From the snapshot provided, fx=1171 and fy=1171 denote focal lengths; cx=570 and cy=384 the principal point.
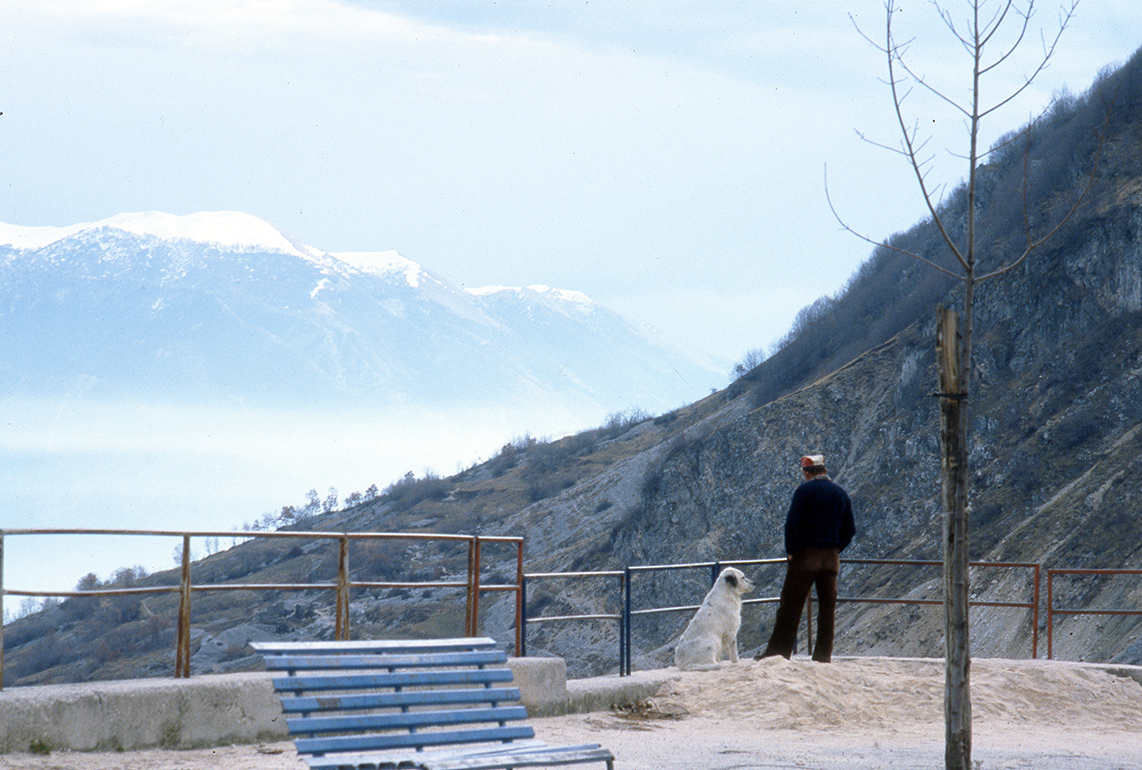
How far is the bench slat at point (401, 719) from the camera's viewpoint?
4953 millimetres

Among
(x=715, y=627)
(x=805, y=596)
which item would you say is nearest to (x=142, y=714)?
(x=715, y=627)

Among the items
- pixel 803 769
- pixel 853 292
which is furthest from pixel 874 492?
pixel 803 769

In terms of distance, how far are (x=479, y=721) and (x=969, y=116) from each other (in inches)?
170

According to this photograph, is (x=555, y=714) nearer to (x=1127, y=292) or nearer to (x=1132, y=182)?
(x=1127, y=292)

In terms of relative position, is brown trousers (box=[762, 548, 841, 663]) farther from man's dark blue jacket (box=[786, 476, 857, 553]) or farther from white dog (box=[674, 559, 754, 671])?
white dog (box=[674, 559, 754, 671])

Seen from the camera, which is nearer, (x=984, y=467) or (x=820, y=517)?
(x=820, y=517)

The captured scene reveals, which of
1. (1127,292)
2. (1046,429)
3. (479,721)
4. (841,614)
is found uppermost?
(1127,292)

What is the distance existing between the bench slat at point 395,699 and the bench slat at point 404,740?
136mm

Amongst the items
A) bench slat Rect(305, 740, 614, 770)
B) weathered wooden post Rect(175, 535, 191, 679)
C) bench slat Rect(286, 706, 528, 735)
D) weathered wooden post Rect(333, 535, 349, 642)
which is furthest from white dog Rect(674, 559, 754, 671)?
bench slat Rect(305, 740, 614, 770)

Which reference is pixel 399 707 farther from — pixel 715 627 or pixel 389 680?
pixel 715 627

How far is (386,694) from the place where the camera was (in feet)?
17.4

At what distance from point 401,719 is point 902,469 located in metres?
34.5

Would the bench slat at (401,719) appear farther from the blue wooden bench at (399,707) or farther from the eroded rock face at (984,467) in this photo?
the eroded rock face at (984,467)

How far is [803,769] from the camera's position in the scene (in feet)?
23.6
